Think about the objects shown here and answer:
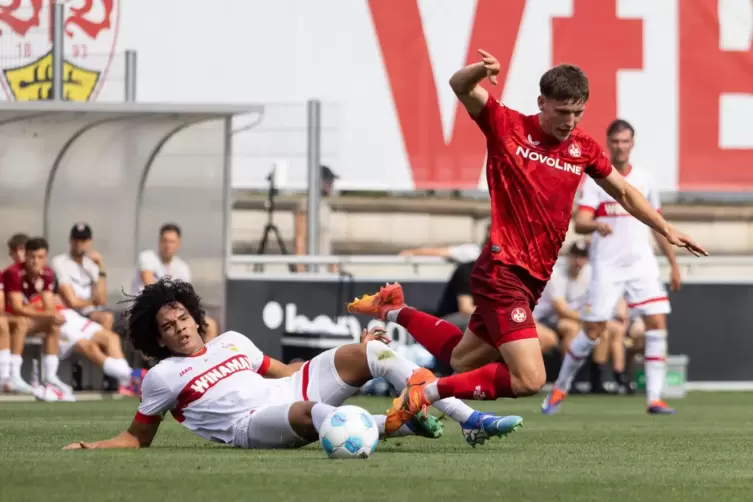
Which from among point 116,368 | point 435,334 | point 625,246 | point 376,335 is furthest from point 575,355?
point 376,335

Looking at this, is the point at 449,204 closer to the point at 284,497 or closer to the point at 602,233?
the point at 602,233

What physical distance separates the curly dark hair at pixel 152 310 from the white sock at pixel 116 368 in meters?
7.25

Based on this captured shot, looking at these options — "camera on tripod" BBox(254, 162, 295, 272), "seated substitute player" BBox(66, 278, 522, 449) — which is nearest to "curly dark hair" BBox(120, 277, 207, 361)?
"seated substitute player" BBox(66, 278, 522, 449)

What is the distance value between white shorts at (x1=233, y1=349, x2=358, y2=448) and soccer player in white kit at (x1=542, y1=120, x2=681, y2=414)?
16.5 feet

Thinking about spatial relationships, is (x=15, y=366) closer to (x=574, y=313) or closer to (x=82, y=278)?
(x=82, y=278)

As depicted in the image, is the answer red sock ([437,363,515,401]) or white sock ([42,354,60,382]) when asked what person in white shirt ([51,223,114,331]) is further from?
red sock ([437,363,515,401])

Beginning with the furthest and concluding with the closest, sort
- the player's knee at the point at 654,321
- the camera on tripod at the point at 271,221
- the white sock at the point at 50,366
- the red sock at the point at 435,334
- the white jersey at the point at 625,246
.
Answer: the camera on tripod at the point at 271,221
the white sock at the point at 50,366
the player's knee at the point at 654,321
the white jersey at the point at 625,246
the red sock at the point at 435,334

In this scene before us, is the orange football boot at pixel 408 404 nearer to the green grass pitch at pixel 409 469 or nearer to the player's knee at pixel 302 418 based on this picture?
the green grass pitch at pixel 409 469

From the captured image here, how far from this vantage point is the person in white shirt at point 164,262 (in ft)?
51.9

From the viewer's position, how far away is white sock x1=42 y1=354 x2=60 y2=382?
14875 mm

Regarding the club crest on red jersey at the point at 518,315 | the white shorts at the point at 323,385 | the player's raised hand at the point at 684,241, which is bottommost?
the white shorts at the point at 323,385

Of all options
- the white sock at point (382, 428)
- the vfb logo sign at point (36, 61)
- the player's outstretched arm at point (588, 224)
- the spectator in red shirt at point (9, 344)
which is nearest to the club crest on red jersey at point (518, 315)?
the white sock at point (382, 428)

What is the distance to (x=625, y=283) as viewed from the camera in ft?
42.8

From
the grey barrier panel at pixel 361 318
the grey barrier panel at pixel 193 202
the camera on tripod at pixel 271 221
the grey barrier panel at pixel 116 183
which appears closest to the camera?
the grey barrier panel at pixel 361 318
